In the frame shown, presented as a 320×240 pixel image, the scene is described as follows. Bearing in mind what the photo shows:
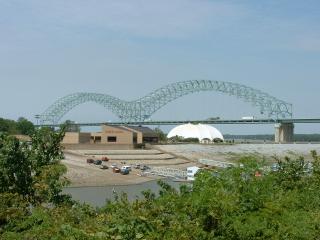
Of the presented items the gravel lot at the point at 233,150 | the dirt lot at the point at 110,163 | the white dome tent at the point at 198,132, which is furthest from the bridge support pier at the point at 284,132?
the dirt lot at the point at 110,163

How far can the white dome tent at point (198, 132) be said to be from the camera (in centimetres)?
13912

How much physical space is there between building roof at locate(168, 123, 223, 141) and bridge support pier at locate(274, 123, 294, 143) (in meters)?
13.8

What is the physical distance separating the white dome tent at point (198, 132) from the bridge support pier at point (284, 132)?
13.2m

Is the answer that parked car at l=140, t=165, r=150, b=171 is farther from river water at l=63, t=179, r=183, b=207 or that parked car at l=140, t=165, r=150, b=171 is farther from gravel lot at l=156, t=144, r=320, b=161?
gravel lot at l=156, t=144, r=320, b=161

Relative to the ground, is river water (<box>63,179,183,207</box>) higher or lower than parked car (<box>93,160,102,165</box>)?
lower

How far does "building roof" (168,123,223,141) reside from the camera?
140 meters

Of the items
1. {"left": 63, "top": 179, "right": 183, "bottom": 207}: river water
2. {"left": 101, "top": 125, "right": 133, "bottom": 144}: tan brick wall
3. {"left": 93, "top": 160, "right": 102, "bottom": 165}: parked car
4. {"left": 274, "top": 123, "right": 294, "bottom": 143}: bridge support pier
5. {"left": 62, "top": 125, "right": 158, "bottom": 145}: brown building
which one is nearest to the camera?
{"left": 63, "top": 179, "right": 183, "bottom": 207}: river water

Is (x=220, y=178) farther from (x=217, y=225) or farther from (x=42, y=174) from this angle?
(x=42, y=174)

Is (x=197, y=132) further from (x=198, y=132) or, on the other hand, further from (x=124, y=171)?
(x=124, y=171)

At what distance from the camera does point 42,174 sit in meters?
17.1

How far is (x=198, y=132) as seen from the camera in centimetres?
14075

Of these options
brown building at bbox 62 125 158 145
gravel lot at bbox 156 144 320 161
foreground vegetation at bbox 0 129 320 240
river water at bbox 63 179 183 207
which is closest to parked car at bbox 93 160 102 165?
river water at bbox 63 179 183 207

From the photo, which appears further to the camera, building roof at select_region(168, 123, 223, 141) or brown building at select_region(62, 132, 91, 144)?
building roof at select_region(168, 123, 223, 141)

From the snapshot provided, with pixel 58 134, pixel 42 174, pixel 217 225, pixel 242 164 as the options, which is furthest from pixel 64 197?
pixel 217 225
